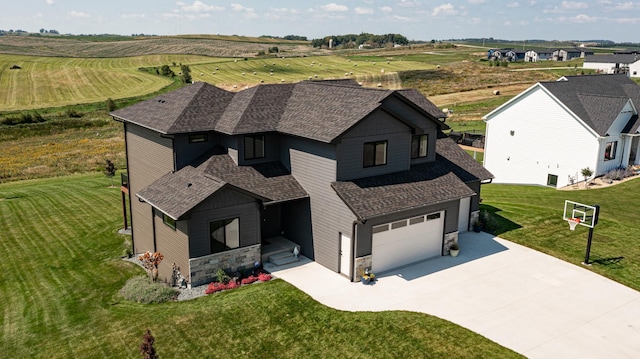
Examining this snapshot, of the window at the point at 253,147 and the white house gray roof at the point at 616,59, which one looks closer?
the window at the point at 253,147

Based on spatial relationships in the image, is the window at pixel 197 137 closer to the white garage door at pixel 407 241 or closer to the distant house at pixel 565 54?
the white garage door at pixel 407 241

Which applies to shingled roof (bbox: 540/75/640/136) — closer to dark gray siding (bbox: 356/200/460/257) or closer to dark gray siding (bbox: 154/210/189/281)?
dark gray siding (bbox: 356/200/460/257)

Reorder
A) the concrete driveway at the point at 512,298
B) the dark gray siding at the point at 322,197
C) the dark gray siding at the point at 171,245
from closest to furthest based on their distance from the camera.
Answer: the concrete driveway at the point at 512,298 < the dark gray siding at the point at 171,245 < the dark gray siding at the point at 322,197

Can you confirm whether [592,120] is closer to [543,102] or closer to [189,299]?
[543,102]

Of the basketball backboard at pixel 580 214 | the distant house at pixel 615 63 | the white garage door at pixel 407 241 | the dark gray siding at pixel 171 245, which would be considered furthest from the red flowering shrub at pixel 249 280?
the distant house at pixel 615 63

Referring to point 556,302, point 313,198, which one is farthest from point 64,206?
point 556,302

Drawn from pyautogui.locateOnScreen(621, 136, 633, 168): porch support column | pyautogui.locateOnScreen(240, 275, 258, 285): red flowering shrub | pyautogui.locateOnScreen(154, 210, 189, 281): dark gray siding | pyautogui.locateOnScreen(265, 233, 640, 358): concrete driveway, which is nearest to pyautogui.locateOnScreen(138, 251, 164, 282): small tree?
pyautogui.locateOnScreen(154, 210, 189, 281): dark gray siding
